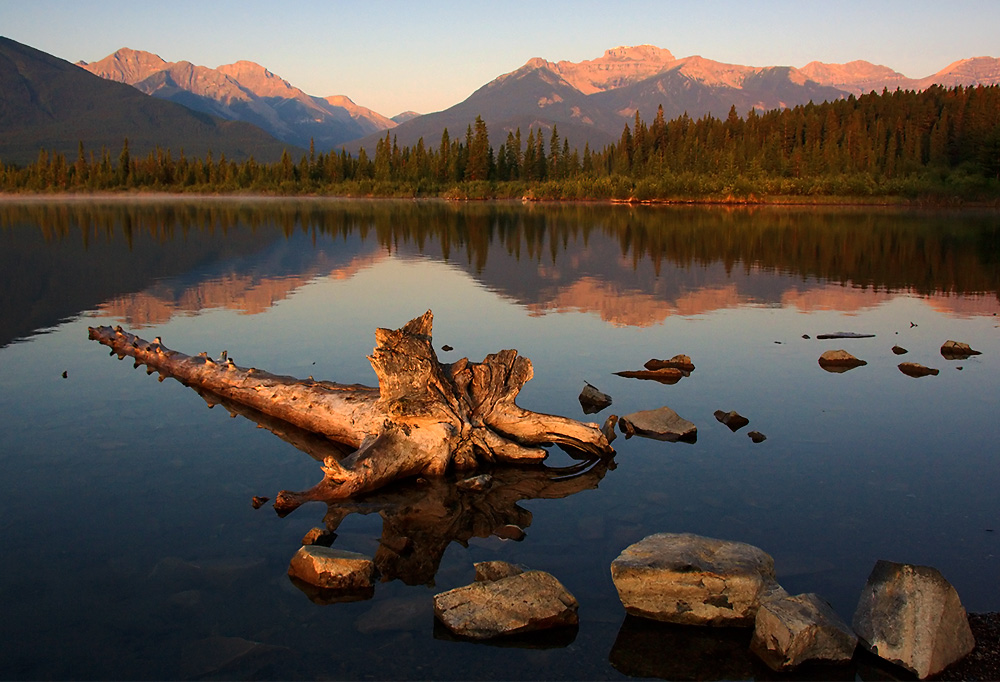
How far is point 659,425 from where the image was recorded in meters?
10.1

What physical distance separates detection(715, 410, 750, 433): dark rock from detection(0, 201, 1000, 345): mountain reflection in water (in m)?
7.46

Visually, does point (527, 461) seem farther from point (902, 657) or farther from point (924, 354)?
point (924, 354)

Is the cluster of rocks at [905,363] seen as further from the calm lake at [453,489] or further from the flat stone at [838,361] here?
the calm lake at [453,489]

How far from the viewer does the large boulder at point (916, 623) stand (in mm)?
5117

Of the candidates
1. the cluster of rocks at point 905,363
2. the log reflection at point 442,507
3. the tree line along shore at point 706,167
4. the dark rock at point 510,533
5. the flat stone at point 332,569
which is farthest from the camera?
the tree line along shore at point 706,167

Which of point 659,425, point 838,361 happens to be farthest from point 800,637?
point 838,361

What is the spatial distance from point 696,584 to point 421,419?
4.05 metres

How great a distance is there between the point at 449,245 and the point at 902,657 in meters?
35.9

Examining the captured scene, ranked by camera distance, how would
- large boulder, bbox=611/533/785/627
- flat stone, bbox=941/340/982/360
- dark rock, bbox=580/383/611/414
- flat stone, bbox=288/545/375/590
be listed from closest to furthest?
large boulder, bbox=611/533/785/627 → flat stone, bbox=288/545/375/590 → dark rock, bbox=580/383/611/414 → flat stone, bbox=941/340/982/360

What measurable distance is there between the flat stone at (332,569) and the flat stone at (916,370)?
36.0 feet

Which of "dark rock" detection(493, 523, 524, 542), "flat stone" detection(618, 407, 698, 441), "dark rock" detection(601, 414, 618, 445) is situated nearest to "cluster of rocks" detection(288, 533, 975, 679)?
"dark rock" detection(493, 523, 524, 542)

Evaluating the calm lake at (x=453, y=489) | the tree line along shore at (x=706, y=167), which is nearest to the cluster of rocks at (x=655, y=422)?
the calm lake at (x=453, y=489)

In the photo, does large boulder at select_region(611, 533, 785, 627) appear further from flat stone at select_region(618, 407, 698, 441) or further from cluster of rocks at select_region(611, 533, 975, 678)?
flat stone at select_region(618, 407, 698, 441)

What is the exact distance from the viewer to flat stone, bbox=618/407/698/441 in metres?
9.94
